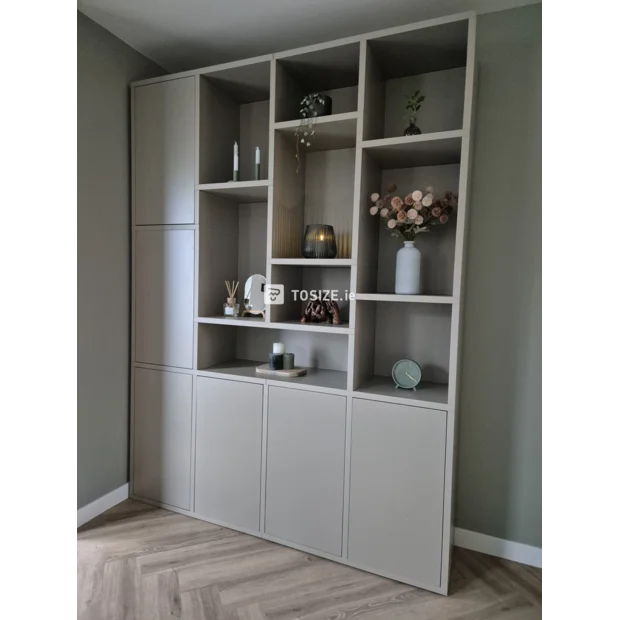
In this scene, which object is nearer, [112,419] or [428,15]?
[428,15]

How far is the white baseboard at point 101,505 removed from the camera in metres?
2.29

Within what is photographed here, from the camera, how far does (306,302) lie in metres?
2.49

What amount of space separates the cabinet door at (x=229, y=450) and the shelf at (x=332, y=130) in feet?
4.21

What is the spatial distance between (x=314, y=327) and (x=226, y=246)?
32.5 inches

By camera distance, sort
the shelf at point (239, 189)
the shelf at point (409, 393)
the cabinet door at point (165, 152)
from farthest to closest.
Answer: the cabinet door at point (165, 152) < the shelf at point (239, 189) < the shelf at point (409, 393)

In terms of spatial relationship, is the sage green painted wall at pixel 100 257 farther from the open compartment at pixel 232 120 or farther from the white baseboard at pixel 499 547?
the white baseboard at pixel 499 547

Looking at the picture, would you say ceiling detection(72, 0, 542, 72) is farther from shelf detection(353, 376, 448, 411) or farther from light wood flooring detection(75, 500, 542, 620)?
light wood flooring detection(75, 500, 542, 620)

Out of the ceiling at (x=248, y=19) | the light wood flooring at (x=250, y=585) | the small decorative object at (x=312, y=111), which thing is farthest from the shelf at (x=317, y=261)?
the light wood flooring at (x=250, y=585)
